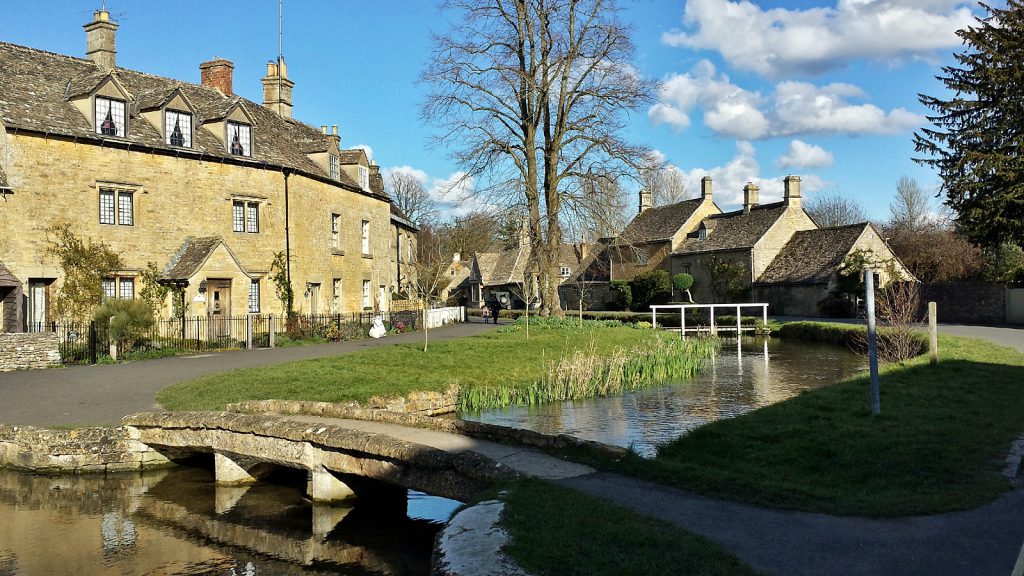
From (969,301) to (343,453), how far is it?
123ft

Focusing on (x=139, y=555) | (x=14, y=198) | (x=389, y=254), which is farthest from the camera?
(x=389, y=254)

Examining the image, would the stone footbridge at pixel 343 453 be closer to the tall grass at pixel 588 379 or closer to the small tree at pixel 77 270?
the tall grass at pixel 588 379

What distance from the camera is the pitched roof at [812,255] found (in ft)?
151

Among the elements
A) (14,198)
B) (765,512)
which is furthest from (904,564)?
(14,198)

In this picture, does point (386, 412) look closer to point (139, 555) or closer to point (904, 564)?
point (139, 555)

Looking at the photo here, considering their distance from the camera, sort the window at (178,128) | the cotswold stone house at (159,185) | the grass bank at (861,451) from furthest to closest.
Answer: the window at (178,128), the cotswold stone house at (159,185), the grass bank at (861,451)

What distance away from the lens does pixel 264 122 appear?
1412 inches

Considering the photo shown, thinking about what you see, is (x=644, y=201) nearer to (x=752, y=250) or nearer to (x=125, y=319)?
(x=752, y=250)

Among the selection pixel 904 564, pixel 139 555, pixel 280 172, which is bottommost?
pixel 139 555

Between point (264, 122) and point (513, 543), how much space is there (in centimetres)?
3374

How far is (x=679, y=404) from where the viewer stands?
53.5 ft

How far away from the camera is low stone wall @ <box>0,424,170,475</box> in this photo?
12164 mm

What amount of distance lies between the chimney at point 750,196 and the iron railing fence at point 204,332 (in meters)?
31.5

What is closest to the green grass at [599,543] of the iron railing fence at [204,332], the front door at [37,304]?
the iron railing fence at [204,332]
